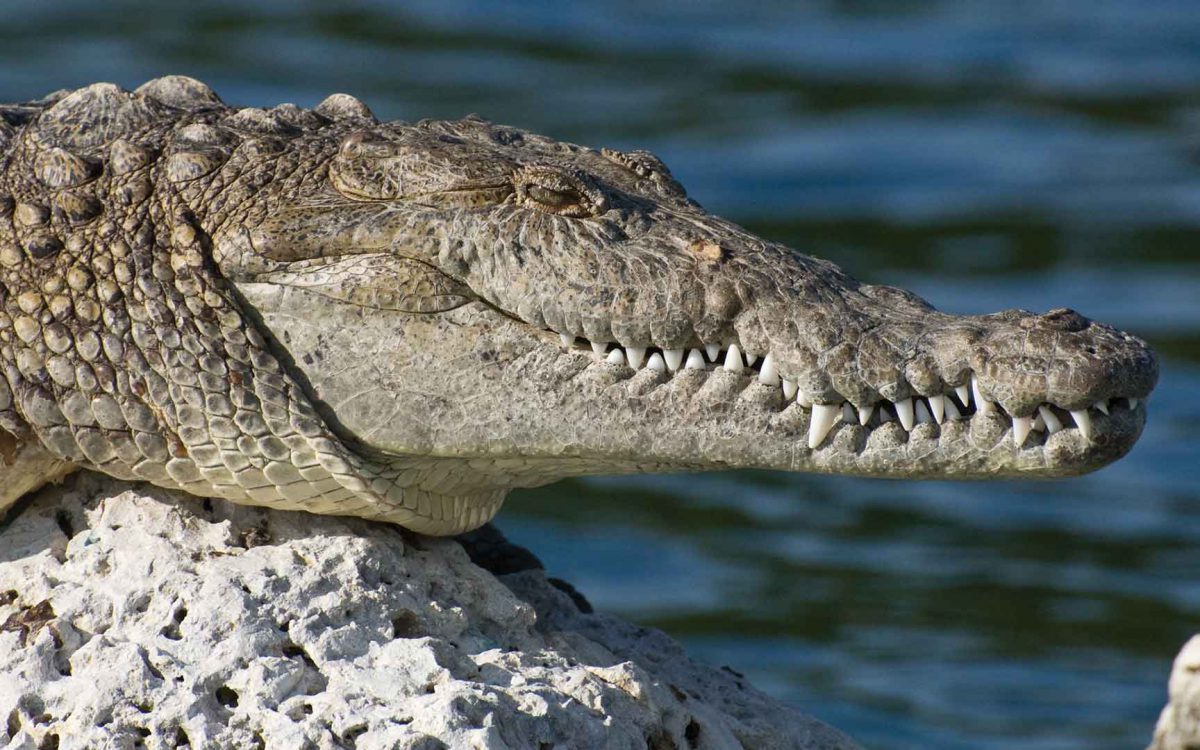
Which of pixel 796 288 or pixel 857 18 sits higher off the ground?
pixel 857 18

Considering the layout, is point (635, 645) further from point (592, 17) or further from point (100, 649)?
point (592, 17)

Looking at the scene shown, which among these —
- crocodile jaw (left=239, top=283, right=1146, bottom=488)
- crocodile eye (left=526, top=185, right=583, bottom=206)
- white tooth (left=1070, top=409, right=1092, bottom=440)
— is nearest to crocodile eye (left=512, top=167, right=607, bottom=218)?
crocodile eye (left=526, top=185, right=583, bottom=206)

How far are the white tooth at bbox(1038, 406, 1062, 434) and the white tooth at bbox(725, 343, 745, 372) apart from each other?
0.49 metres

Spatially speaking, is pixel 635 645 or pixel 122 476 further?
pixel 635 645

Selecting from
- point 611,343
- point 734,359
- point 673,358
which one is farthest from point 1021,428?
point 611,343

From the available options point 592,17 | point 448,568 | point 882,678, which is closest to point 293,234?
point 448,568

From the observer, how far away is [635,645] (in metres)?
3.58

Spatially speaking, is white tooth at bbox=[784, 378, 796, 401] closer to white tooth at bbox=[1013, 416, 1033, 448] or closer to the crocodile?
the crocodile

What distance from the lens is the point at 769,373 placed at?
3.03 metres

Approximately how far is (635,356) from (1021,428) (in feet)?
2.13

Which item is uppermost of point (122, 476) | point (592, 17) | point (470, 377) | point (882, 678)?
point (592, 17)

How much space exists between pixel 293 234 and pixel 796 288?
88 centimetres

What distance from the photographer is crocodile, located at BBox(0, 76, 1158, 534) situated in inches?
117

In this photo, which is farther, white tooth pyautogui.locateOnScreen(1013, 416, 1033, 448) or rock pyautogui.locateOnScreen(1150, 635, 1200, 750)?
rock pyautogui.locateOnScreen(1150, 635, 1200, 750)
